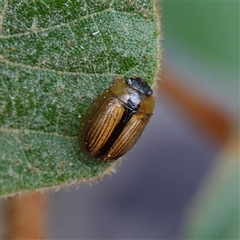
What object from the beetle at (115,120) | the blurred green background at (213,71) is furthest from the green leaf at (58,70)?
the blurred green background at (213,71)

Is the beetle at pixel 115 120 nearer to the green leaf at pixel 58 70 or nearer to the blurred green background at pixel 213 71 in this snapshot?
the green leaf at pixel 58 70

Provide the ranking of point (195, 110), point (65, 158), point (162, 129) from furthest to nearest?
point (162, 129), point (195, 110), point (65, 158)

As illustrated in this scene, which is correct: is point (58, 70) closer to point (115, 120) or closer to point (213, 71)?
point (115, 120)

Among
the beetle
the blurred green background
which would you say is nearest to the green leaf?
the beetle

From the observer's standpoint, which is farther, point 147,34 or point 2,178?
point 2,178

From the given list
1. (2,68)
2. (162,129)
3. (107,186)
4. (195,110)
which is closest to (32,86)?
(2,68)

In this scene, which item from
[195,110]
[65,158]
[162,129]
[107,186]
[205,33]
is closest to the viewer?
[65,158]

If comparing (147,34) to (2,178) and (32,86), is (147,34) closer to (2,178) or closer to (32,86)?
(32,86)

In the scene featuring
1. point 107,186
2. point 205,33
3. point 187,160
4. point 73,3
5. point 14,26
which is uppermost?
point 205,33
